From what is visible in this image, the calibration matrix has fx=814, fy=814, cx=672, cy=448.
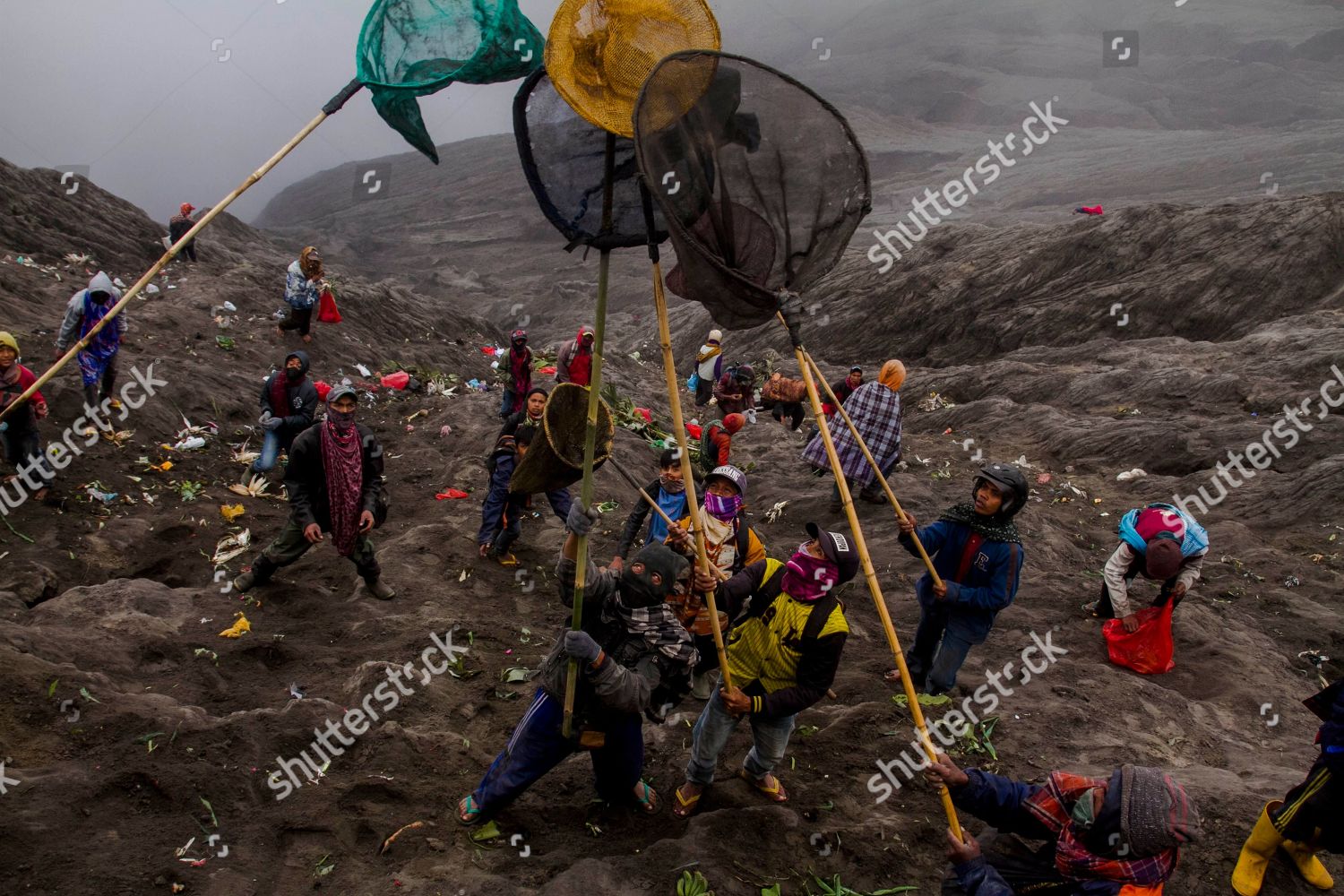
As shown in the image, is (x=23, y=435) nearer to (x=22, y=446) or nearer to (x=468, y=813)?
(x=22, y=446)

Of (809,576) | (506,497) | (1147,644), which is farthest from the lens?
(506,497)

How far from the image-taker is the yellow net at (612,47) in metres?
3.15

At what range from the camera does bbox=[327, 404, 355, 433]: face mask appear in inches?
226

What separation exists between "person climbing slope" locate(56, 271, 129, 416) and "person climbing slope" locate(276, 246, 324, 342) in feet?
12.4

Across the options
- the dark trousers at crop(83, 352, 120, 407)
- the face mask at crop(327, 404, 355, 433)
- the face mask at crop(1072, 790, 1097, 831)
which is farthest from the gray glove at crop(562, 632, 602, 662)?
the dark trousers at crop(83, 352, 120, 407)

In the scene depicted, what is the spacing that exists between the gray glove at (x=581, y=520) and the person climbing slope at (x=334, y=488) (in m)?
2.98

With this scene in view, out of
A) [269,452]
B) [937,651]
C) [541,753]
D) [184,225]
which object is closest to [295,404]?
[269,452]

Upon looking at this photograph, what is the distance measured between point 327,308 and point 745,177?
488 inches

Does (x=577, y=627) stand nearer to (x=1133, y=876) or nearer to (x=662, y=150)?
(x=662, y=150)

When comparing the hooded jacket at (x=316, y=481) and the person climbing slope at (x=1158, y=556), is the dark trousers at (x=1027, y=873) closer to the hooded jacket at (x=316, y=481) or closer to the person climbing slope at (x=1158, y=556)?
the person climbing slope at (x=1158, y=556)

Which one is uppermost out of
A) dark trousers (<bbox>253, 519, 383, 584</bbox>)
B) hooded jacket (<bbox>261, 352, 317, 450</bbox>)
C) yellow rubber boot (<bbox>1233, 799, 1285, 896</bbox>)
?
hooded jacket (<bbox>261, 352, 317, 450</bbox>)

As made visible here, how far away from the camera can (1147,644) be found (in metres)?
6.05

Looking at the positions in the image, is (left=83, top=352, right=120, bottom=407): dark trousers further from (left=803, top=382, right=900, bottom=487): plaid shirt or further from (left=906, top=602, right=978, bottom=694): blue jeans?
(left=906, top=602, right=978, bottom=694): blue jeans

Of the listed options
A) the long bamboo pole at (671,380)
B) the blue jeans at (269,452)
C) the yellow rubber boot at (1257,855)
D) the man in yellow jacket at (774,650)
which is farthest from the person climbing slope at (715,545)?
the blue jeans at (269,452)
